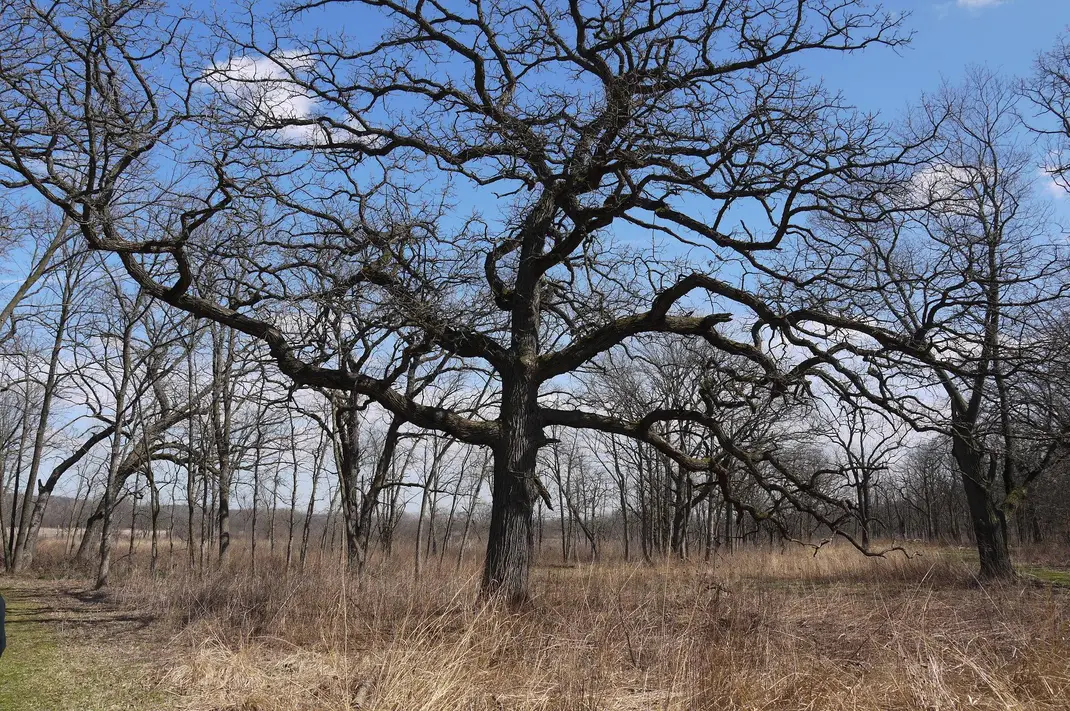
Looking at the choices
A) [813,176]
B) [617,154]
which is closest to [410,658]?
[617,154]

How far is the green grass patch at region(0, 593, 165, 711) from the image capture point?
5.22m

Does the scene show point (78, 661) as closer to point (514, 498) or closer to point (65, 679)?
point (65, 679)

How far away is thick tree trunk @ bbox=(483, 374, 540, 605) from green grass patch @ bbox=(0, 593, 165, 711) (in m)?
3.56

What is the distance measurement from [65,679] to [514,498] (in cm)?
456

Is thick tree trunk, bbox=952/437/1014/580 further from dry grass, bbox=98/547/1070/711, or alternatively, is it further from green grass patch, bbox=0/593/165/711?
green grass patch, bbox=0/593/165/711

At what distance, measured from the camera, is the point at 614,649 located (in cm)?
578

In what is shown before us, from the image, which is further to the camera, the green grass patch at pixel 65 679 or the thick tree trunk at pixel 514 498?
the thick tree trunk at pixel 514 498

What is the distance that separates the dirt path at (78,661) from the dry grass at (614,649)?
11.3 inches

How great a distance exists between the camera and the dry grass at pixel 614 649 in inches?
182

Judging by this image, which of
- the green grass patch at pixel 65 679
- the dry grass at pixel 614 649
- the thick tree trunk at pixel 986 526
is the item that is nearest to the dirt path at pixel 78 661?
the green grass patch at pixel 65 679

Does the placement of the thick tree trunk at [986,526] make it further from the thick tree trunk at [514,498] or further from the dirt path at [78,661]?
the dirt path at [78,661]

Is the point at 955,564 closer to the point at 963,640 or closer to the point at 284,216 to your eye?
the point at 963,640

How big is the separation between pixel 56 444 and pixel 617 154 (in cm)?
2283

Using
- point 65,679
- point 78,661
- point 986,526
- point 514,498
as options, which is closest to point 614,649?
point 514,498
